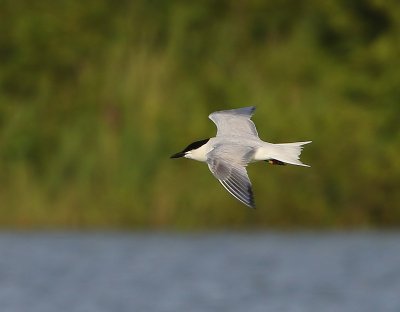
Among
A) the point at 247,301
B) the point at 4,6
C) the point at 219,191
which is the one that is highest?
the point at 4,6

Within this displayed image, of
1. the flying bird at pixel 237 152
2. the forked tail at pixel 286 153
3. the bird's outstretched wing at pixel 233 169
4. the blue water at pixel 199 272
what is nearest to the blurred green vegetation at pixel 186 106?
the blue water at pixel 199 272

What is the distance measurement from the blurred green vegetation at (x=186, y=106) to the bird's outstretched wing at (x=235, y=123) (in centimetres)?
724

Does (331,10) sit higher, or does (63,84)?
(331,10)

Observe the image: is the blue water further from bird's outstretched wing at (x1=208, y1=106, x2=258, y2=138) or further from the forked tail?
the forked tail

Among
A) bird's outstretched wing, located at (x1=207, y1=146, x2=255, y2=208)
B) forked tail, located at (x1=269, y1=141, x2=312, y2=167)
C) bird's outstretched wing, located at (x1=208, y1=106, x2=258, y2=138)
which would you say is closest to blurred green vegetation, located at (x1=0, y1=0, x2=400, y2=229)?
bird's outstretched wing, located at (x1=208, y1=106, x2=258, y2=138)

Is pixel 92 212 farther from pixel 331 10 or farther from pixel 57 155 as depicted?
pixel 331 10

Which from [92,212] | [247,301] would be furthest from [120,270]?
[247,301]

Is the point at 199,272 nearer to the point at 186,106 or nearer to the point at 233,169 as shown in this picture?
the point at 186,106

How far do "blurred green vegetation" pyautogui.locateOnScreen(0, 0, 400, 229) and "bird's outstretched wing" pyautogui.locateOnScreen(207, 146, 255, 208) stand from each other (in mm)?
8496

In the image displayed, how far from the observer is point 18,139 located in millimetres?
20188

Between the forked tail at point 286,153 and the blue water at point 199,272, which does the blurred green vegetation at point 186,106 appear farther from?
the forked tail at point 286,153

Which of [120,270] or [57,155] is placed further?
[57,155]

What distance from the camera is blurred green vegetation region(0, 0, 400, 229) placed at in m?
17.9

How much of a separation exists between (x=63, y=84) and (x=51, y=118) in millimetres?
1573
